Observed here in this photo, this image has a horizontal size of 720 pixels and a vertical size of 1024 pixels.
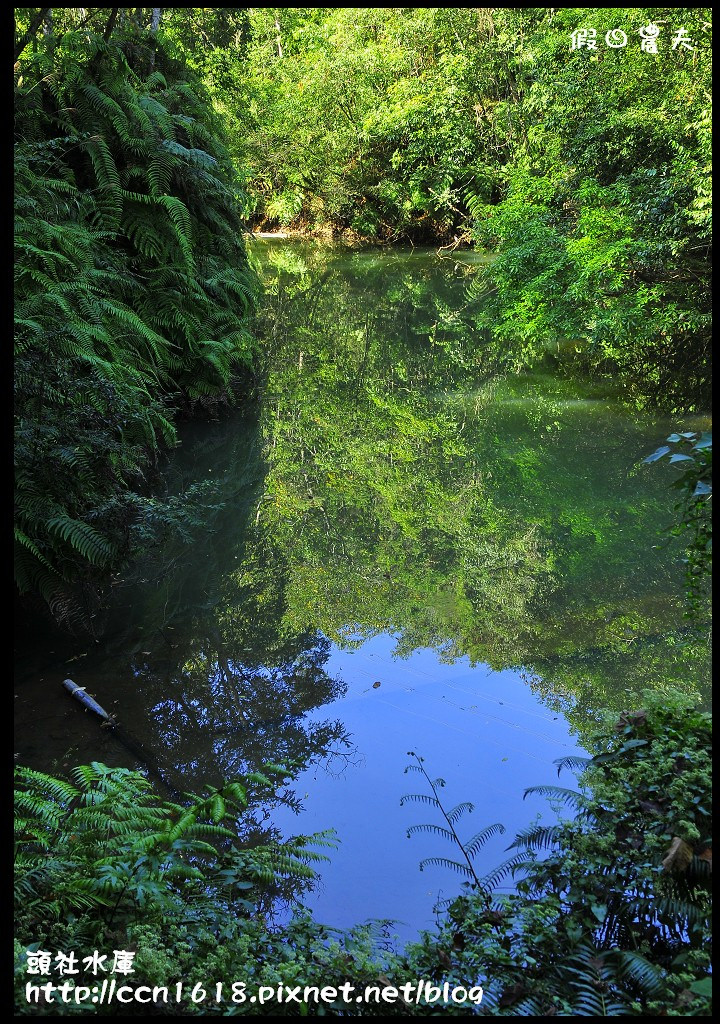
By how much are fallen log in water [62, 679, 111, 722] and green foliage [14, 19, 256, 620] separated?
17.9 inches

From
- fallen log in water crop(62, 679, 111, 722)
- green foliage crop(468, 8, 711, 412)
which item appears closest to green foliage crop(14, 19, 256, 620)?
fallen log in water crop(62, 679, 111, 722)

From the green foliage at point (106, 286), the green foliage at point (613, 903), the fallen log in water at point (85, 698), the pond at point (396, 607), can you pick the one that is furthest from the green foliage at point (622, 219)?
the fallen log in water at point (85, 698)

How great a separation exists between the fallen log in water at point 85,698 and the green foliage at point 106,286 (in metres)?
0.45

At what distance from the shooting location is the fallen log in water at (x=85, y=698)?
4.49 meters

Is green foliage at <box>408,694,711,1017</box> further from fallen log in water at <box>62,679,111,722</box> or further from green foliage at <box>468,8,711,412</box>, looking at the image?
green foliage at <box>468,8,711,412</box>

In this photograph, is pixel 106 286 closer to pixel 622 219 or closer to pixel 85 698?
pixel 85 698

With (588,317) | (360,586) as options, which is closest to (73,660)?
(360,586)

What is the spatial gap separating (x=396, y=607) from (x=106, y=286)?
405 cm

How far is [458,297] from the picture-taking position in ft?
55.9

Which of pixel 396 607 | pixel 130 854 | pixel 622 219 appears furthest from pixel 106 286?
pixel 130 854

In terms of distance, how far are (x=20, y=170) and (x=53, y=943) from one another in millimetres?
6051

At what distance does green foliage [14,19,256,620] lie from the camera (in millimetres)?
4887

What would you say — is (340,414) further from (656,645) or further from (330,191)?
(330,191)

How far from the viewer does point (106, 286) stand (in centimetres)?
743
